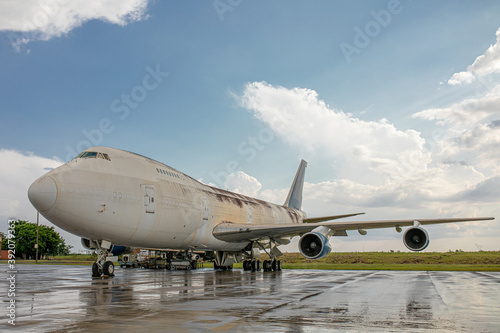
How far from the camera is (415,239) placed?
65.0ft

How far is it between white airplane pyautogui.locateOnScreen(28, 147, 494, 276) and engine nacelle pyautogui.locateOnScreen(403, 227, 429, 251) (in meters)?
0.04

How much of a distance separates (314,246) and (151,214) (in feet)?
28.0

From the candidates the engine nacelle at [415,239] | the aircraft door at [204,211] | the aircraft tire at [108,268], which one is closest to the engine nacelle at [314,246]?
the engine nacelle at [415,239]

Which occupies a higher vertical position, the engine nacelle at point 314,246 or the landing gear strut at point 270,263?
the engine nacelle at point 314,246

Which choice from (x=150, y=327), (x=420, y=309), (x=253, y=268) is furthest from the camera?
(x=253, y=268)

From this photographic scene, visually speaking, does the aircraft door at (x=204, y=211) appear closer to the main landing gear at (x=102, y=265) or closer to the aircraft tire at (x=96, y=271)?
the main landing gear at (x=102, y=265)

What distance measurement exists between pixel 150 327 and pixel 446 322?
4815 mm

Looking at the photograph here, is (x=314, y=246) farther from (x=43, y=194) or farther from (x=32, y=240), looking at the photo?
(x=32, y=240)

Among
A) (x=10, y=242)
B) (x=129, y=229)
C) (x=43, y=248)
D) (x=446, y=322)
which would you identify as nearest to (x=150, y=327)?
(x=446, y=322)

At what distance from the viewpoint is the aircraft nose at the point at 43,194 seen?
Answer: 13398 mm

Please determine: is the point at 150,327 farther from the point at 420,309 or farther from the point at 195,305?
the point at 420,309

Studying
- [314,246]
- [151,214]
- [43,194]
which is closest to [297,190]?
[314,246]

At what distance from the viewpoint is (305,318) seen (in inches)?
273

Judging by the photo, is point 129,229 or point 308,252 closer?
point 129,229
